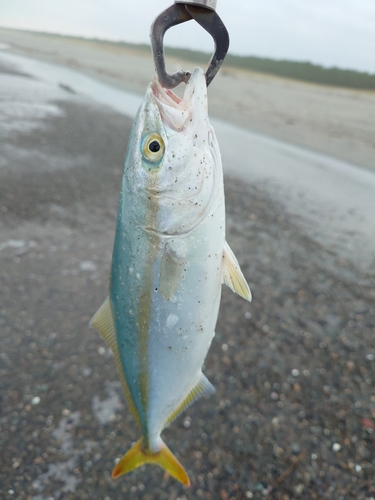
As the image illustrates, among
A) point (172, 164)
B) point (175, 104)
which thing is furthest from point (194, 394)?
point (175, 104)

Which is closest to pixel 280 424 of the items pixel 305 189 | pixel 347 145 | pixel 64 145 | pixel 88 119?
pixel 305 189

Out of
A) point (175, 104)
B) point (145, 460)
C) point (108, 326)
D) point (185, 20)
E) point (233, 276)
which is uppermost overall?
point (185, 20)

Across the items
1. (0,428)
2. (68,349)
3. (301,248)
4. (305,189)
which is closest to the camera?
(0,428)

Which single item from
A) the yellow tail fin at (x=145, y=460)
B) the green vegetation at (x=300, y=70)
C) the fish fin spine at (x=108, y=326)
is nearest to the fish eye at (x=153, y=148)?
the fish fin spine at (x=108, y=326)

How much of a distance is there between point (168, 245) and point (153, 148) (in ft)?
1.27

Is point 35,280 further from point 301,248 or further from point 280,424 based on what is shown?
point 301,248

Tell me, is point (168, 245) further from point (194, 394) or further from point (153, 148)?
point (194, 394)

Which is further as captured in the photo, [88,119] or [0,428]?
[88,119]

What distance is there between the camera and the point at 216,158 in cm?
150

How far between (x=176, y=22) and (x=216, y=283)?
3.22 feet

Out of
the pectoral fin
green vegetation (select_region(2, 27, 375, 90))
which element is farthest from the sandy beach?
the pectoral fin

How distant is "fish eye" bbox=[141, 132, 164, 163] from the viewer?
1.44 metres

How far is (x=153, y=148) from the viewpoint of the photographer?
57.1 inches

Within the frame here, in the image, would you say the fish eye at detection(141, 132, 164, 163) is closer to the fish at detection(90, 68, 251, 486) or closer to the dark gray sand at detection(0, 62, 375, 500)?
the fish at detection(90, 68, 251, 486)
